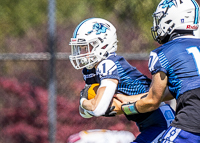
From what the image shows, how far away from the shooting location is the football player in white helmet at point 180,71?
286cm

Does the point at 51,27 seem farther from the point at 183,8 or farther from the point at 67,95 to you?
the point at 183,8

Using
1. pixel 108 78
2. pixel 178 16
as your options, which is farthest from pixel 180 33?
pixel 108 78

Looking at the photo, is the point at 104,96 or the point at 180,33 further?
the point at 104,96

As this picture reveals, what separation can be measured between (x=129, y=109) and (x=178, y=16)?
88 centimetres

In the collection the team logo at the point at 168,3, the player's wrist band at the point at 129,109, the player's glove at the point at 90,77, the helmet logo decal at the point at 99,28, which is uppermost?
the team logo at the point at 168,3

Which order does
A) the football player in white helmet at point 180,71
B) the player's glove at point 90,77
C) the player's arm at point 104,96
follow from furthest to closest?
1. the player's glove at point 90,77
2. the player's arm at point 104,96
3. the football player in white helmet at point 180,71

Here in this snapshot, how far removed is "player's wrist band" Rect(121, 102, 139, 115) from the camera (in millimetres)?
3200

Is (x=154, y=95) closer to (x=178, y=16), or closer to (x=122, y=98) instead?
(x=122, y=98)

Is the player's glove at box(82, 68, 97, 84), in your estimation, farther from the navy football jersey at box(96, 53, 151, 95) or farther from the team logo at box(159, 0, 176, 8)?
the team logo at box(159, 0, 176, 8)

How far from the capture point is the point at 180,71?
2.91m

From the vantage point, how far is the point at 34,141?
596 centimetres

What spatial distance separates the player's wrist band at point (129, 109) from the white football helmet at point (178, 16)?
0.66 m

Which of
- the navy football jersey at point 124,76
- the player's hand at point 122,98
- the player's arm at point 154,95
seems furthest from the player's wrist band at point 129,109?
the navy football jersey at point 124,76

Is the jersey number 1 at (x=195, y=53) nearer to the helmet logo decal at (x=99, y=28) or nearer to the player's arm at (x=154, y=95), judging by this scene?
the player's arm at (x=154, y=95)
